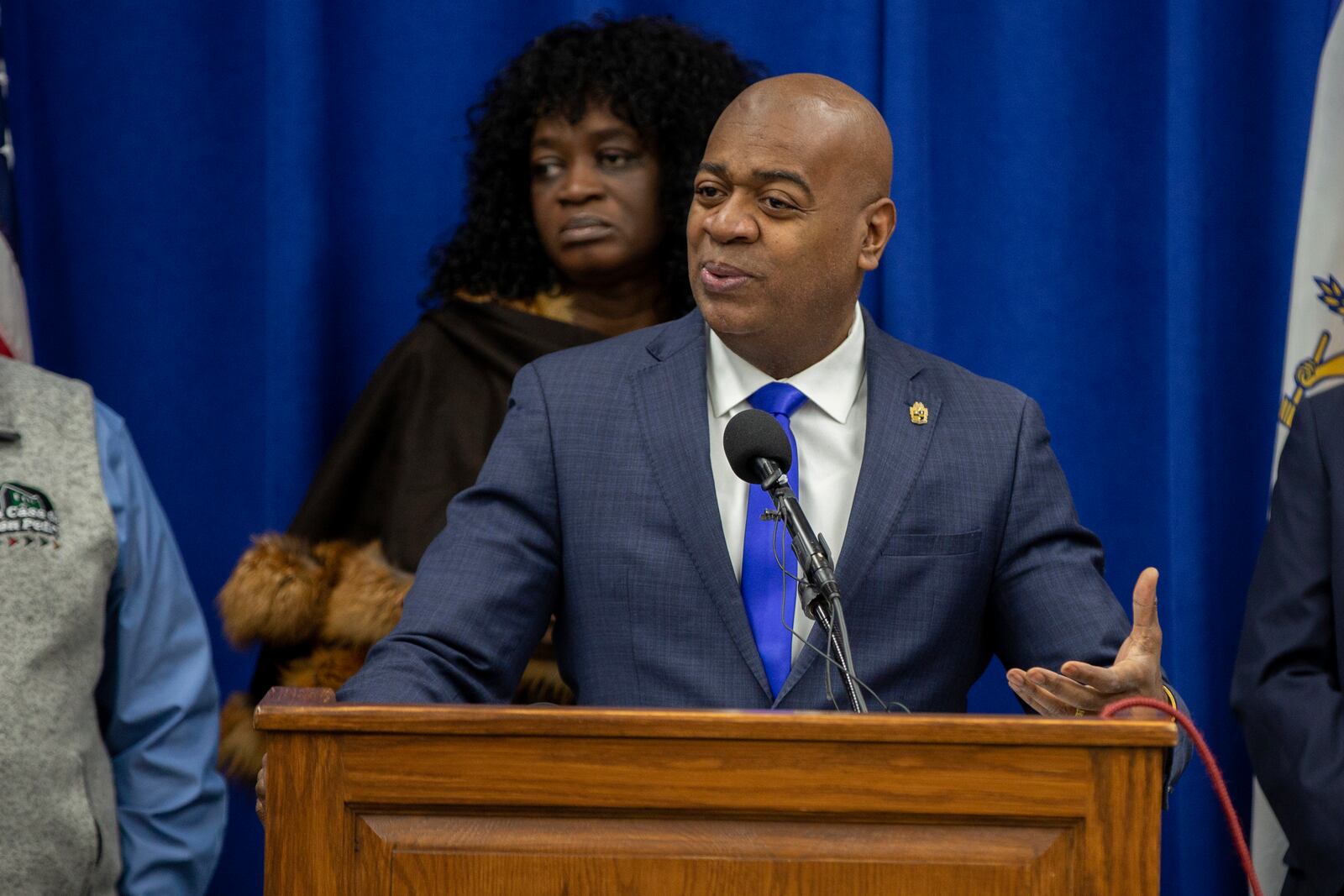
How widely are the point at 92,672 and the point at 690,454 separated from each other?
894mm

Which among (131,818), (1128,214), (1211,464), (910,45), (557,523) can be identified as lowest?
(131,818)

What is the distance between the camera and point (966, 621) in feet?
6.27

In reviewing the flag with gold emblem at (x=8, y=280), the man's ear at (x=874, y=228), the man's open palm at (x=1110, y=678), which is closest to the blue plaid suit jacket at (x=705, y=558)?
the man's ear at (x=874, y=228)

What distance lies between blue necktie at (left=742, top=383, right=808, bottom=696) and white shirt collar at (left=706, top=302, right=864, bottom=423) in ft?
0.44

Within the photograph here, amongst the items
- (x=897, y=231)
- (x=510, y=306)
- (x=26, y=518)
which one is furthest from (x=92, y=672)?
(x=897, y=231)

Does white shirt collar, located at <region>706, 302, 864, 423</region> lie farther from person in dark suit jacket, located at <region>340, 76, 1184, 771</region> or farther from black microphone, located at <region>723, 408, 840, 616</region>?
black microphone, located at <region>723, 408, 840, 616</region>

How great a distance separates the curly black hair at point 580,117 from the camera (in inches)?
103

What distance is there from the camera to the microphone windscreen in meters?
1.47

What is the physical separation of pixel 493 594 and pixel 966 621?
1.82 ft

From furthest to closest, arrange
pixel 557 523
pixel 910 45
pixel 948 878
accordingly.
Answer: pixel 910 45
pixel 557 523
pixel 948 878

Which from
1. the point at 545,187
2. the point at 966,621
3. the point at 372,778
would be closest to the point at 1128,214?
the point at 545,187

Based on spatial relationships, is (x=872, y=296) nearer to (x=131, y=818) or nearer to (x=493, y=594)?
(x=493, y=594)

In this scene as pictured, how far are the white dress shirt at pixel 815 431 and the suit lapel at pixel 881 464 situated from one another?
0.08 ft

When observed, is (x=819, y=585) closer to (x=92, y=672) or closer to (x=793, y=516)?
(x=793, y=516)
